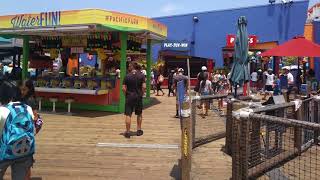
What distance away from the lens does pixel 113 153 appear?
8.52m

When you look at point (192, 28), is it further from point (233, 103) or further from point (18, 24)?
point (233, 103)

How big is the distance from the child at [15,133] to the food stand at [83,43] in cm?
887

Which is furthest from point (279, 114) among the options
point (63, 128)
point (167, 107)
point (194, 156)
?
point (167, 107)

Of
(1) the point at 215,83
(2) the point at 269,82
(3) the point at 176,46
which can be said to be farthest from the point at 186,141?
(3) the point at 176,46

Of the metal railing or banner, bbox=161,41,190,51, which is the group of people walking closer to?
the metal railing

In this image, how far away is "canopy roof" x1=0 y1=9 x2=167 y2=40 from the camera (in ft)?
44.6

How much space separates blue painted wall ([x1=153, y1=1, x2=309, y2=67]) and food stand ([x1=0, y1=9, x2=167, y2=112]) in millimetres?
16017

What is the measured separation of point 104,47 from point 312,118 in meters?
8.02

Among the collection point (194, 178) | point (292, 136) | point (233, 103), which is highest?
point (233, 103)

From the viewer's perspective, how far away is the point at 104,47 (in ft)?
49.7

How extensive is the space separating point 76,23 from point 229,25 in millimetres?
20834

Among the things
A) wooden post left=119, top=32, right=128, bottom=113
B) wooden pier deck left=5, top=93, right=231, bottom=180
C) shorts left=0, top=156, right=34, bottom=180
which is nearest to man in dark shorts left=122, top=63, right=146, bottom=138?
wooden pier deck left=5, top=93, right=231, bottom=180

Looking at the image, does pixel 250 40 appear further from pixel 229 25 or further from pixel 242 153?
pixel 242 153

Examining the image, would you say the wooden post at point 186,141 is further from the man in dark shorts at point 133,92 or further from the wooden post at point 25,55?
the wooden post at point 25,55
